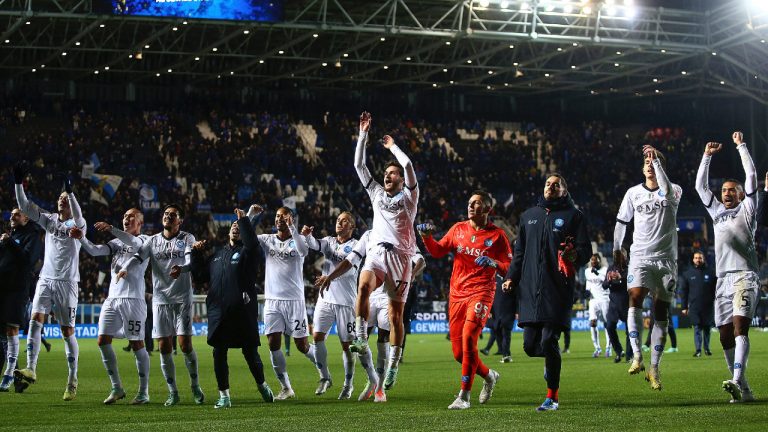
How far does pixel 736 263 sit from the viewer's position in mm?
13273

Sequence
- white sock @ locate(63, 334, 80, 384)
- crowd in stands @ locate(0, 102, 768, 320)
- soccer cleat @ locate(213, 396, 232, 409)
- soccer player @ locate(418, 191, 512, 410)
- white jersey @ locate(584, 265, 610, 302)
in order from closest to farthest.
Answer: soccer player @ locate(418, 191, 512, 410) < soccer cleat @ locate(213, 396, 232, 409) < white sock @ locate(63, 334, 80, 384) < white jersey @ locate(584, 265, 610, 302) < crowd in stands @ locate(0, 102, 768, 320)

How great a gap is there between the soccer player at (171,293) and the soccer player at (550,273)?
4.29 metres

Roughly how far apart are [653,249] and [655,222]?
0.34m

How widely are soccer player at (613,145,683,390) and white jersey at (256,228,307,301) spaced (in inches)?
172

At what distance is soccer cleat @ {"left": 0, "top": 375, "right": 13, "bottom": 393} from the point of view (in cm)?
1598

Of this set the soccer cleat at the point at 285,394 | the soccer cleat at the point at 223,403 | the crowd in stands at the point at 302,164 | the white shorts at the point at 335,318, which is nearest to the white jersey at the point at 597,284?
the white shorts at the point at 335,318

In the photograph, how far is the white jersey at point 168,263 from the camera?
46.5ft

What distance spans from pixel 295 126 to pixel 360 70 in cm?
405

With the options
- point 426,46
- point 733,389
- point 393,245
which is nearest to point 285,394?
point 393,245

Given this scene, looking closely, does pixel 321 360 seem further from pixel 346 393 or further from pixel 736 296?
pixel 736 296

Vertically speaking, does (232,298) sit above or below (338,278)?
below

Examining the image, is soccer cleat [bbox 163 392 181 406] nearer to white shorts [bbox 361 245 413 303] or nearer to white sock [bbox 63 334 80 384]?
white sock [bbox 63 334 80 384]

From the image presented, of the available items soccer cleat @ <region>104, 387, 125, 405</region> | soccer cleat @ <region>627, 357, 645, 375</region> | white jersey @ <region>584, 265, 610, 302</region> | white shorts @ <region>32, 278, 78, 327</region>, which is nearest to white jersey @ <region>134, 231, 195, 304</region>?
soccer cleat @ <region>104, 387, 125, 405</region>

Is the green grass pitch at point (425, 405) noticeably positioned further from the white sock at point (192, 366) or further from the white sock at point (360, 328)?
the white sock at point (360, 328)
